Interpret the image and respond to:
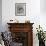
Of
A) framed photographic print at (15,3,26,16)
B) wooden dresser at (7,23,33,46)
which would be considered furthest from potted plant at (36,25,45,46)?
framed photographic print at (15,3,26,16)

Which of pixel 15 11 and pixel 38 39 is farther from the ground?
pixel 15 11

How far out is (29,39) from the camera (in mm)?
5605

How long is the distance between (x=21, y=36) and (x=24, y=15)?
2.80ft

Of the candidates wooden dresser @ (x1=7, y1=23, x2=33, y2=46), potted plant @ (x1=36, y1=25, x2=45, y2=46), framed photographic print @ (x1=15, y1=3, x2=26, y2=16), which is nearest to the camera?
potted plant @ (x1=36, y1=25, x2=45, y2=46)

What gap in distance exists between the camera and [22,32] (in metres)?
5.59

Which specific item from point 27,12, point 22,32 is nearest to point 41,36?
point 22,32

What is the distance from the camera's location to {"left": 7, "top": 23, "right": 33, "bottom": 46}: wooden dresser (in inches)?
217

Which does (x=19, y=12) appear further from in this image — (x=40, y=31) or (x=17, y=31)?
(x=40, y=31)

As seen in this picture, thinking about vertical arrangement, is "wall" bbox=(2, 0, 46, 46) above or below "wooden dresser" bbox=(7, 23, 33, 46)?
above

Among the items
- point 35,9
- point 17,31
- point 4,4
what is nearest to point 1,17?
point 4,4

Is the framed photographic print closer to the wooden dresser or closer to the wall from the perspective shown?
the wall

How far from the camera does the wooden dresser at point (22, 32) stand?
18.1 ft

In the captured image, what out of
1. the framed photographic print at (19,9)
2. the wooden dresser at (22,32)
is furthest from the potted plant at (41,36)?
the framed photographic print at (19,9)

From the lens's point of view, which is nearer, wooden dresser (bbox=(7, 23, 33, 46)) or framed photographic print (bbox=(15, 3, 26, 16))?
wooden dresser (bbox=(7, 23, 33, 46))
